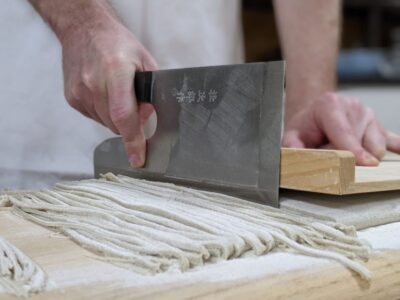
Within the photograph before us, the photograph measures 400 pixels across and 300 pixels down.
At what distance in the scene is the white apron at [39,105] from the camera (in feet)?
3.37

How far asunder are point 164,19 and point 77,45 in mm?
330

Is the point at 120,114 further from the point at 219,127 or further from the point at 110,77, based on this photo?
the point at 219,127

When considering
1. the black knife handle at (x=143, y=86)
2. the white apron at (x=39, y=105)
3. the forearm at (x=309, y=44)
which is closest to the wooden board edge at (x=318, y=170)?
the black knife handle at (x=143, y=86)

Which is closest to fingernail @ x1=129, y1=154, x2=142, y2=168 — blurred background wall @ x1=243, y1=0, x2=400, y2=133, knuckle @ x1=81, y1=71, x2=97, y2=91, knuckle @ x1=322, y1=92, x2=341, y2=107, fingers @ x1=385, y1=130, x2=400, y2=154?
knuckle @ x1=81, y1=71, x2=97, y2=91

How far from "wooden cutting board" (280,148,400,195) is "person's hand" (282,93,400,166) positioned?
25 centimetres

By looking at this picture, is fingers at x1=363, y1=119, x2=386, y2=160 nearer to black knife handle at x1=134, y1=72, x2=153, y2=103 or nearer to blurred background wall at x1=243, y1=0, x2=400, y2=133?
black knife handle at x1=134, y1=72, x2=153, y2=103

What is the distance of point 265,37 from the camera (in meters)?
2.56

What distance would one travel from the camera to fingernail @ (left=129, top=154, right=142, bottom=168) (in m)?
0.74

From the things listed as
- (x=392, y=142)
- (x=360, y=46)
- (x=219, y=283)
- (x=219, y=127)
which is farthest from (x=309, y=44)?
(x=360, y=46)

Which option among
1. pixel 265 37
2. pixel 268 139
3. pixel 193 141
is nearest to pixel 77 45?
pixel 193 141

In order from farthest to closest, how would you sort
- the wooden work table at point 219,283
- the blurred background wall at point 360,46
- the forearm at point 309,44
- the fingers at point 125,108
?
1. the blurred background wall at point 360,46
2. the forearm at point 309,44
3. the fingers at point 125,108
4. the wooden work table at point 219,283

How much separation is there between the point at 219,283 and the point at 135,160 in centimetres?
34

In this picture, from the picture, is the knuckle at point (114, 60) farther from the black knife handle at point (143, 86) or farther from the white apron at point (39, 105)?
the white apron at point (39, 105)

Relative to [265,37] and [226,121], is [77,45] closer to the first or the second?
[226,121]
